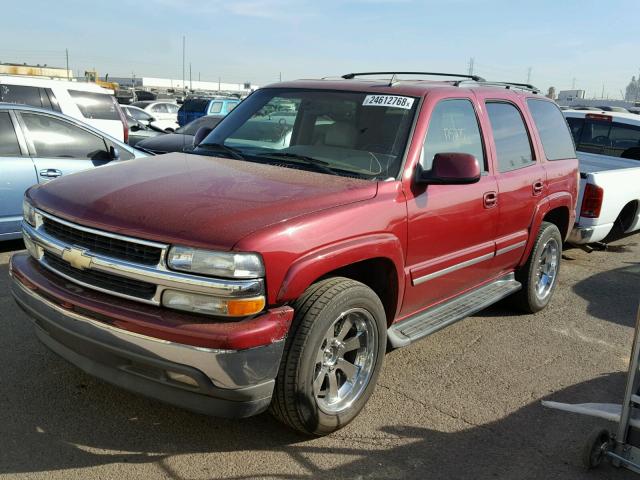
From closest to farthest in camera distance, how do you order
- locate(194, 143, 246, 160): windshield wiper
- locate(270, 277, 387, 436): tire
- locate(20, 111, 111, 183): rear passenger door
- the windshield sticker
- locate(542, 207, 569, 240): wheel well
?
locate(270, 277, 387, 436): tire, the windshield sticker, locate(194, 143, 246, 160): windshield wiper, locate(542, 207, 569, 240): wheel well, locate(20, 111, 111, 183): rear passenger door

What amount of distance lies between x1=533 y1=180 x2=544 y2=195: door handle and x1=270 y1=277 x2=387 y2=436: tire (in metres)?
2.20

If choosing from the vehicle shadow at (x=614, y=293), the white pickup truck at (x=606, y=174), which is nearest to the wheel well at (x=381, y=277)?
the vehicle shadow at (x=614, y=293)

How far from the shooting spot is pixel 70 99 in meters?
10.6

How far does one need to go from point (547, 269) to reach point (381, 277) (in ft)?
8.88

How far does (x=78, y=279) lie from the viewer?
9.87 feet

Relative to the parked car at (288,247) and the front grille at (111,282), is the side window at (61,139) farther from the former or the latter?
the front grille at (111,282)

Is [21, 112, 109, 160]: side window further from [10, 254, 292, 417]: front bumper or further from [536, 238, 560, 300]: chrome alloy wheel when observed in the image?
[536, 238, 560, 300]: chrome alloy wheel

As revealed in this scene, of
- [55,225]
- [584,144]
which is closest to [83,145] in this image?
[55,225]

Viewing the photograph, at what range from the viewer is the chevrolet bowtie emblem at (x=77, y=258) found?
115 inches

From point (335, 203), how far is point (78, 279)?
1.36 metres

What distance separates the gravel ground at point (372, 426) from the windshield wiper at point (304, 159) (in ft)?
4.76

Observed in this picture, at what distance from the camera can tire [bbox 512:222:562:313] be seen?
5.20 metres

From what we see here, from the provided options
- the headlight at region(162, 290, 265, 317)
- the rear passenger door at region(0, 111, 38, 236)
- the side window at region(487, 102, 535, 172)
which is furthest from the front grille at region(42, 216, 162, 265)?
the rear passenger door at region(0, 111, 38, 236)

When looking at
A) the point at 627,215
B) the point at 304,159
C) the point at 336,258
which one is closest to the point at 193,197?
the point at 336,258
